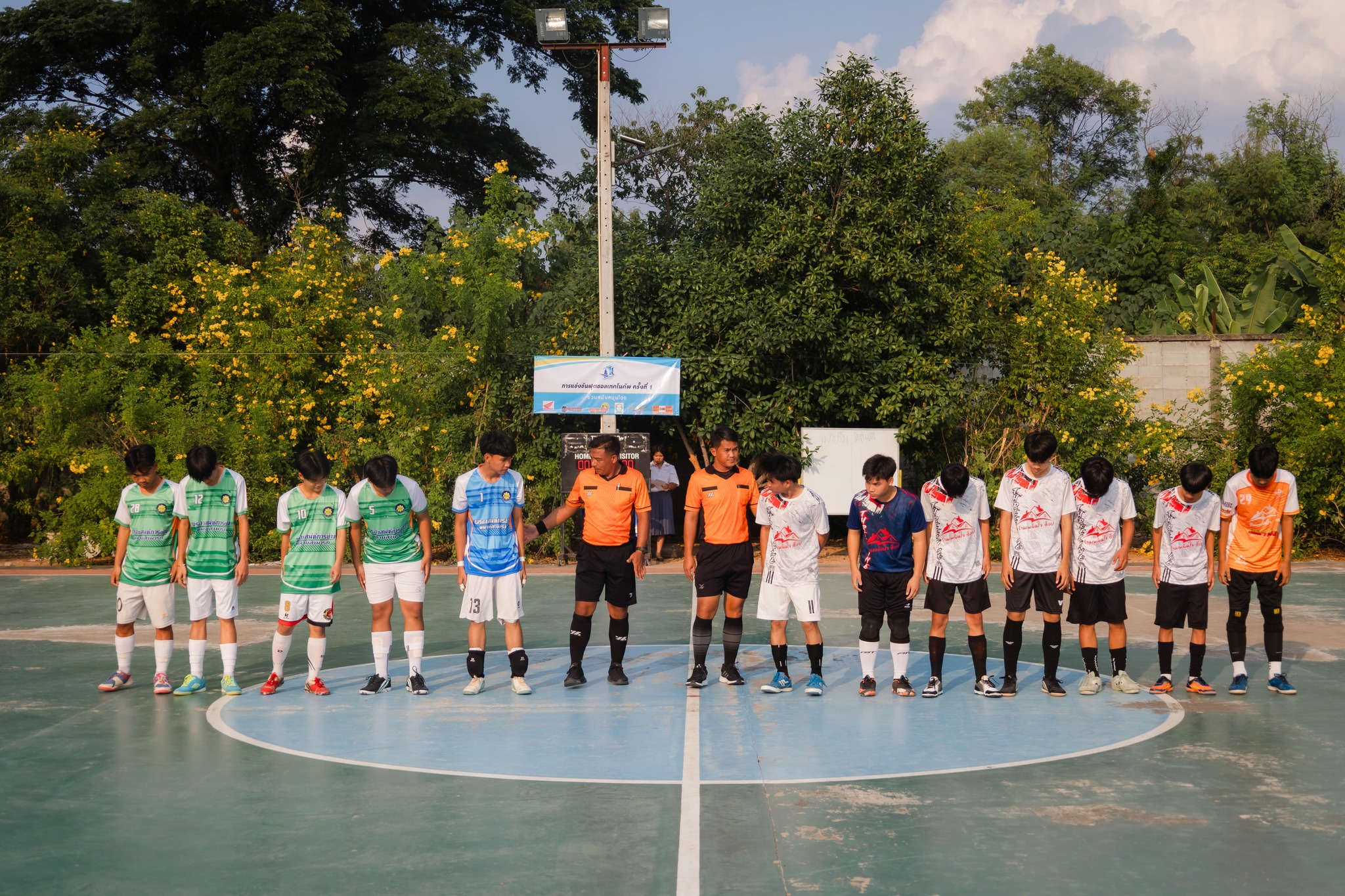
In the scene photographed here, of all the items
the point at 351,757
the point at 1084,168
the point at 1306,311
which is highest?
the point at 1084,168

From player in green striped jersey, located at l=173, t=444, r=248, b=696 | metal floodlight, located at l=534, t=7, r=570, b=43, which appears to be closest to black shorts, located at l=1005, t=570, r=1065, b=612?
player in green striped jersey, located at l=173, t=444, r=248, b=696

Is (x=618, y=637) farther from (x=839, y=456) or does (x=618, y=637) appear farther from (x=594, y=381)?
(x=839, y=456)

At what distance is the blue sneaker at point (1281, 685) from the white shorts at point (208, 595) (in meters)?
7.65

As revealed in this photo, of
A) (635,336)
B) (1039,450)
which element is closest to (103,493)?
(635,336)

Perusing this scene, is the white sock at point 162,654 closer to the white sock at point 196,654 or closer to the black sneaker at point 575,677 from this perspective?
the white sock at point 196,654

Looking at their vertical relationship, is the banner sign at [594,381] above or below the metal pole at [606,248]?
below

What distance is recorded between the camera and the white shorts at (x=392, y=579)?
8328 mm

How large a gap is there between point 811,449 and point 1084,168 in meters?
29.6

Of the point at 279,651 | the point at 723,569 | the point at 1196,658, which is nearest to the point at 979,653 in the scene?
the point at 1196,658

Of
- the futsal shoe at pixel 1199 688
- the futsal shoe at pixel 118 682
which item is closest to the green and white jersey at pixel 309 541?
the futsal shoe at pixel 118 682

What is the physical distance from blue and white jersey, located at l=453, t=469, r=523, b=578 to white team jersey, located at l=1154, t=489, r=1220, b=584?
470 cm

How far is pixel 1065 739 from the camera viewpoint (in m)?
7.03

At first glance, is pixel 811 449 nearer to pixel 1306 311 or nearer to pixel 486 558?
pixel 1306 311

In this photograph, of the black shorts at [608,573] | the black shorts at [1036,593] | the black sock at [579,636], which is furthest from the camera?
the black sock at [579,636]
